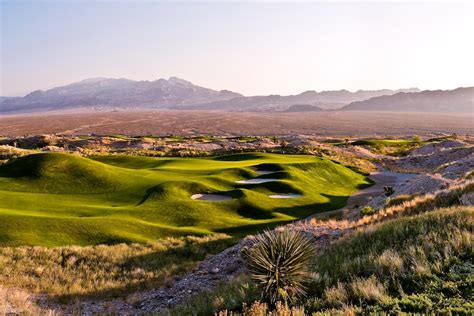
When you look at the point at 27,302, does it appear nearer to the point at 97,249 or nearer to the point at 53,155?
the point at 97,249

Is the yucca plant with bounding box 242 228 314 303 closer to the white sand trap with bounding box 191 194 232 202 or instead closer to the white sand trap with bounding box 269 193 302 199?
the white sand trap with bounding box 191 194 232 202

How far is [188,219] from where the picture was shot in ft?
75.3

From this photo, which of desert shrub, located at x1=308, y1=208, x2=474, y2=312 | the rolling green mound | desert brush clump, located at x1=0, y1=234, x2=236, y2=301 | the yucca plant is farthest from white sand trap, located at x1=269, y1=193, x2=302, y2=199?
the yucca plant

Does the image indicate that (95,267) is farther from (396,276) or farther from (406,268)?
(406,268)

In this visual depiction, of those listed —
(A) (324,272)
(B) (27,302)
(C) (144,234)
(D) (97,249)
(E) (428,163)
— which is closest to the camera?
(A) (324,272)

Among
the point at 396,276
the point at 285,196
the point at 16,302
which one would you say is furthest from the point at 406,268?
the point at 285,196

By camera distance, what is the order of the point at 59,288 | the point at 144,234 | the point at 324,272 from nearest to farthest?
1. the point at 324,272
2. the point at 59,288
3. the point at 144,234

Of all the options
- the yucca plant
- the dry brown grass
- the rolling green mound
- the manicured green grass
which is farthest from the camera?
the rolling green mound

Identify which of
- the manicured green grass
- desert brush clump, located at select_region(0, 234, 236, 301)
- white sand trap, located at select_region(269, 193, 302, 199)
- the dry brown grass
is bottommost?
white sand trap, located at select_region(269, 193, 302, 199)

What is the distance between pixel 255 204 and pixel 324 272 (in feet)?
55.2

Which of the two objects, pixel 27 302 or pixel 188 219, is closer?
pixel 27 302

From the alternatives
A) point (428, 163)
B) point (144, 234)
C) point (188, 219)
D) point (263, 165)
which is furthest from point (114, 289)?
point (428, 163)

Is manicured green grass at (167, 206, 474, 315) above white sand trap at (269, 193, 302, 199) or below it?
above

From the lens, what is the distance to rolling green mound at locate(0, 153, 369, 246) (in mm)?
18719
